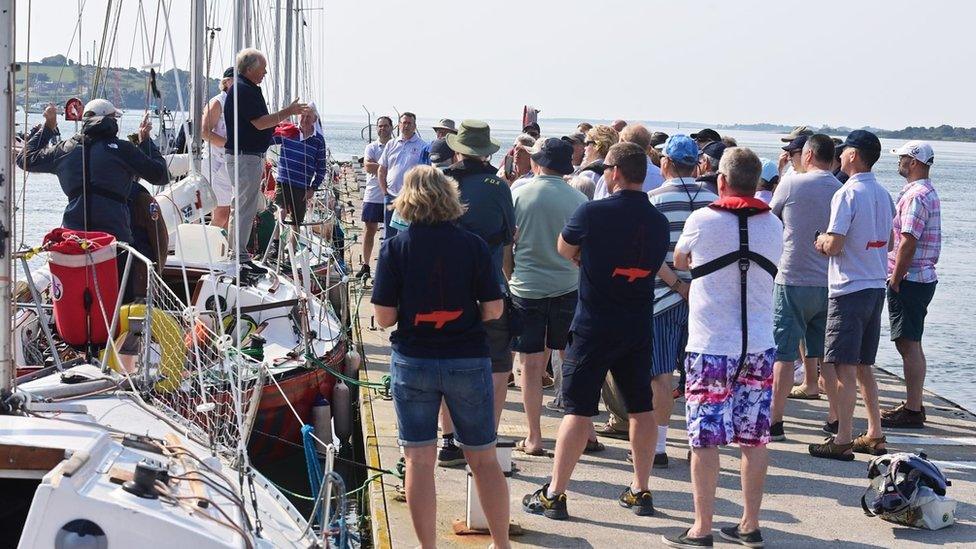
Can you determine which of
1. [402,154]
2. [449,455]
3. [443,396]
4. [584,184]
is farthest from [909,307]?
[402,154]

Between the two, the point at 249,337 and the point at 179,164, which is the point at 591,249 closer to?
the point at 249,337

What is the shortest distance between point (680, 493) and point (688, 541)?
35.8 inches

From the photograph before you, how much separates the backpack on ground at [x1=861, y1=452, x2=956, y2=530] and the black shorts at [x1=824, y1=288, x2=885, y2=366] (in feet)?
3.12

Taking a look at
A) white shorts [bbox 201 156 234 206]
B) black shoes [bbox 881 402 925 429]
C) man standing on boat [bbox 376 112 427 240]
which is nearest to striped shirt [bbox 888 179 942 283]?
black shoes [bbox 881 402 925 429]

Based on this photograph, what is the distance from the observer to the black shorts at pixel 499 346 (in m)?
6.15

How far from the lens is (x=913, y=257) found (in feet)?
25.3

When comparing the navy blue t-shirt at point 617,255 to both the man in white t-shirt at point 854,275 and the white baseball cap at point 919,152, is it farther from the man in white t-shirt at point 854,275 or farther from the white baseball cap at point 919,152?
the white baseball cap at point 919,152

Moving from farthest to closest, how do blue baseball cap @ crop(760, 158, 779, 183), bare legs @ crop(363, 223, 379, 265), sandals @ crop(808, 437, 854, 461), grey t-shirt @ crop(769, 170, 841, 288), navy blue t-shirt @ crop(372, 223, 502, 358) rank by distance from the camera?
bare legs @ crop(363, 223, 379, 265) < blue baseball cap @ crop(760, 158, 779, 183) < grey t-shirt @ crop(769, 170, 841, 288) < sandals @ crop(808, 437, 854, 461) < navy blue t-shirt @ crop(372, 223, 502, 358)

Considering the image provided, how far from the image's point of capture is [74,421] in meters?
4.68

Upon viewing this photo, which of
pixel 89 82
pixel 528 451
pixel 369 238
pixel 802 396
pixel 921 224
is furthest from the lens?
pixel 89 82

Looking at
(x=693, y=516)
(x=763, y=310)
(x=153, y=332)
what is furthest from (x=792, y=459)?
(x=153, y=332)

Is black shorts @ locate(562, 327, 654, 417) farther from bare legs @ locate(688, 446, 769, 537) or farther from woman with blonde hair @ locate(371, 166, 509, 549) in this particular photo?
woman with blonde hair @ locate(371, 166, 509, 549)

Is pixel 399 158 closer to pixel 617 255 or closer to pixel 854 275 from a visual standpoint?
pixel 854 275

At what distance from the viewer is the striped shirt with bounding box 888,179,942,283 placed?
25.0ft
